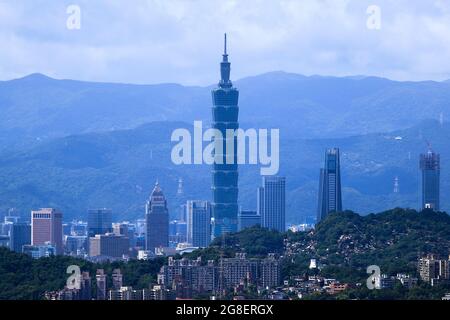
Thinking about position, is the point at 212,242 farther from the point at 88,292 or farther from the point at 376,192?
the point at 88,292

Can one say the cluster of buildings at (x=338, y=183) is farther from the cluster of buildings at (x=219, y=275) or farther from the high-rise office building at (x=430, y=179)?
the cluster of buildings at (x=219, y=275)

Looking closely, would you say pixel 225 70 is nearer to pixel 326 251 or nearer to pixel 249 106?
pixel 249 106

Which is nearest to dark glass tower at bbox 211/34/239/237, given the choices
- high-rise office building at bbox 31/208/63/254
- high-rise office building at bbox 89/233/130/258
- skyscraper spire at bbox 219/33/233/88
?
skyscraper spire at bbox 219/33/233/88

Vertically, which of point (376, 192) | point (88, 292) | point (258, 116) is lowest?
point (88, 292)

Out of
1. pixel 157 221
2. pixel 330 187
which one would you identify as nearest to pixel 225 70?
pixel 157 221

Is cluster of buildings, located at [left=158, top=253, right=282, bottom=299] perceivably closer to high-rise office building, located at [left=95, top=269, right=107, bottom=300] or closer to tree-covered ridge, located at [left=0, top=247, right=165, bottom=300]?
tree-covered ridge, located at [left=0, top=247, right=165, bottom=300]

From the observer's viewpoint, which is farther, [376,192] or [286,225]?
[286,225]
